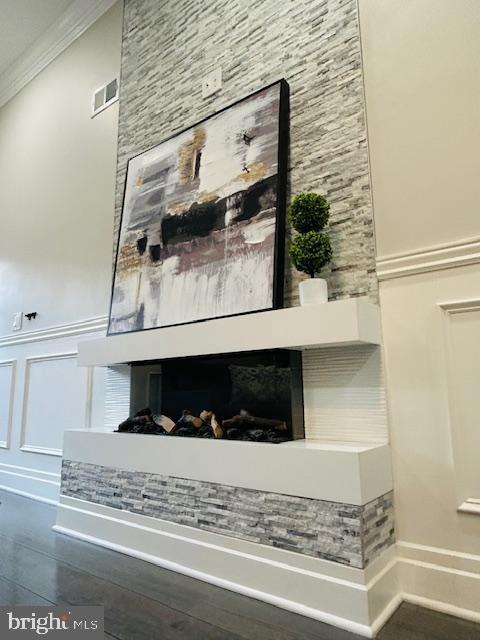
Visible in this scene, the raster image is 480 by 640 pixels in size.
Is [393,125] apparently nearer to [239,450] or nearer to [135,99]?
[239,450]

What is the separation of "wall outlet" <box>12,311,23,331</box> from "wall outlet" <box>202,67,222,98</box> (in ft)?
7.71

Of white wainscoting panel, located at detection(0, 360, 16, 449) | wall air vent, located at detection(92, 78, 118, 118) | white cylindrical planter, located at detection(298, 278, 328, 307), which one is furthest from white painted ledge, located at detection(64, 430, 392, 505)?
wall air vent, located at detection(92, 78, 118, 118)

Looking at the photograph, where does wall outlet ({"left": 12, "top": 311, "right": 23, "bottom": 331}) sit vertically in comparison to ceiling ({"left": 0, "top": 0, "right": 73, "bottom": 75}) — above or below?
below

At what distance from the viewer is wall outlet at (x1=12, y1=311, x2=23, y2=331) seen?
3543 mm

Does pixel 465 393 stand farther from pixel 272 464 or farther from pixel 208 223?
pixel 208 223

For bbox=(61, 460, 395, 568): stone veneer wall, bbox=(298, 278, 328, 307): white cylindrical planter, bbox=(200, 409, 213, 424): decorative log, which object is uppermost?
bbox=(298, 278, 328, 307): white cylindrical planter

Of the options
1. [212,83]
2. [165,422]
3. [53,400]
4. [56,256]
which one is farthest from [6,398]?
[212,83]

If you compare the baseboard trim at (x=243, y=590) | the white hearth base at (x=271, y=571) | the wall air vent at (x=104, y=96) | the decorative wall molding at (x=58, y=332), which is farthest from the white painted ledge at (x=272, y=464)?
the wall air vent at (x=104, y=96)

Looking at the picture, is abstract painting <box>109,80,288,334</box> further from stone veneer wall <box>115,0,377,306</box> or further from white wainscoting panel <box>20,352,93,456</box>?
white wainscoting panel <box>20,352,93,456</box>

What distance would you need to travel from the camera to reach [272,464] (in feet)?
5.16

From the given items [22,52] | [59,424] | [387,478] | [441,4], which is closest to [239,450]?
[387,478]

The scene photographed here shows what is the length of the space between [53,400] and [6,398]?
0.75 m

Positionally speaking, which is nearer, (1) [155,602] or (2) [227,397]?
(1) [155,602]

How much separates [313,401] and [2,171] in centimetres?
406
